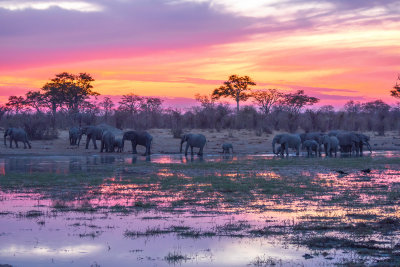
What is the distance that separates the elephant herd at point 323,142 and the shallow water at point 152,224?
18.9m

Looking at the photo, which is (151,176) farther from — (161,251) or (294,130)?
(294,130)

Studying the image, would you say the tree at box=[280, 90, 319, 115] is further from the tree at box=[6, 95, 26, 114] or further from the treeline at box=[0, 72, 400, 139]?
the tree at box=[6, 95, 26, 114]

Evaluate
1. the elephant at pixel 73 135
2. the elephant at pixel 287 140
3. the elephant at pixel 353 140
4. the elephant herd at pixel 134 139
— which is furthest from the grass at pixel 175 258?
the elephant at pixel 353 140

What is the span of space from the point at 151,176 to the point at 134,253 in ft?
38.7

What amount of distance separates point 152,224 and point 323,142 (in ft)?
99.3

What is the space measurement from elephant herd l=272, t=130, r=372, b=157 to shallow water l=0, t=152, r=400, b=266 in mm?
18905

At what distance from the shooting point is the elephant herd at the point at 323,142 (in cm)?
3706

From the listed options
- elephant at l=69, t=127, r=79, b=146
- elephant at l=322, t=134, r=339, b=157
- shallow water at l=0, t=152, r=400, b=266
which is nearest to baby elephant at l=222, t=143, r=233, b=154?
elephant at l=322, t=134, r=339, b=157

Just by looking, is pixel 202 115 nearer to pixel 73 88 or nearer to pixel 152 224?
pixel 73 88

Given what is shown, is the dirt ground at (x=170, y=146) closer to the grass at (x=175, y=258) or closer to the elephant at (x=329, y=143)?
the elephant at (x=329, y=143)

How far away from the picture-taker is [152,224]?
10727 millimetres

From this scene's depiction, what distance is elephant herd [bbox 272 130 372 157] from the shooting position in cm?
3706

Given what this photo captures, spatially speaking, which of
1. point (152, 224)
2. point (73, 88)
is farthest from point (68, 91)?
point (152, 224)

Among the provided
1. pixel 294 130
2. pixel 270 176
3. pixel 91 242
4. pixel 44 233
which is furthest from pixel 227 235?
pixel 294 130
